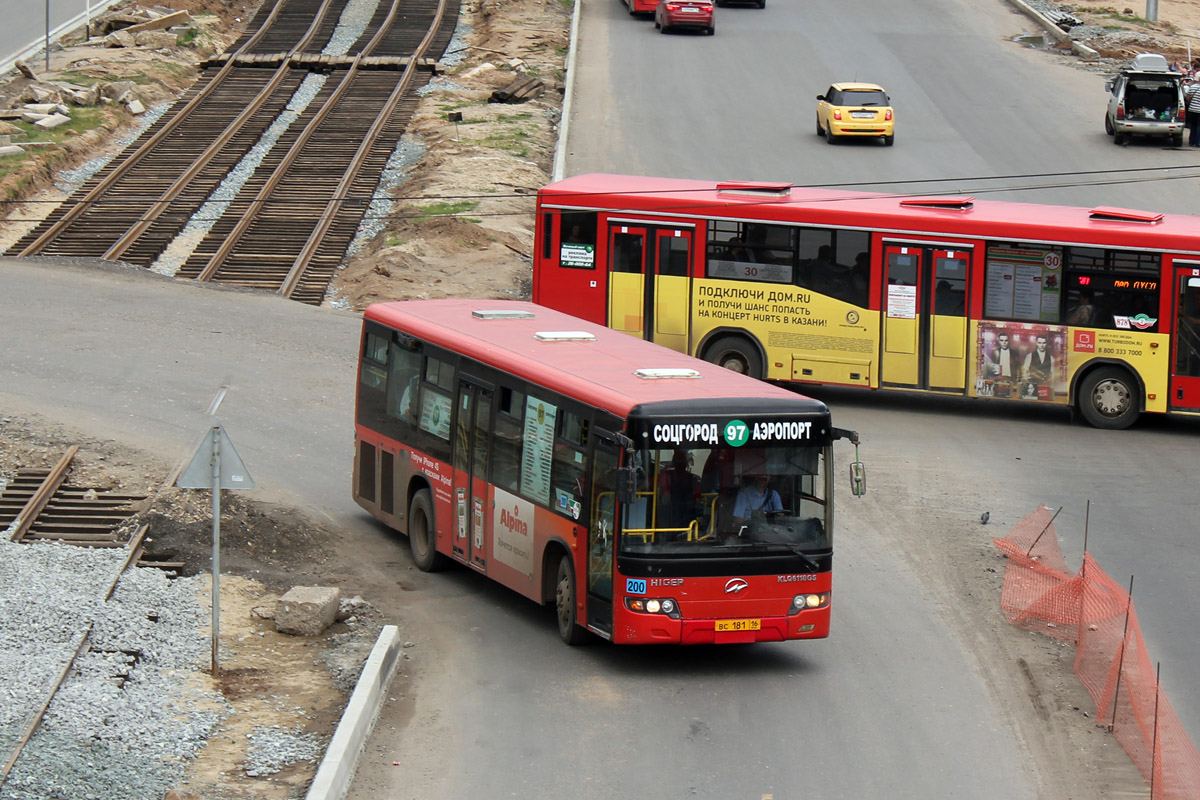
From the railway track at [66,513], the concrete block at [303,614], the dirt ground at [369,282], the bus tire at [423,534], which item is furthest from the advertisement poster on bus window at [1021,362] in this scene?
the concrete block at [303,614]

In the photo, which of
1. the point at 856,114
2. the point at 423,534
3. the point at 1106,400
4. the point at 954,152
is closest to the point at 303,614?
the point at 423,534

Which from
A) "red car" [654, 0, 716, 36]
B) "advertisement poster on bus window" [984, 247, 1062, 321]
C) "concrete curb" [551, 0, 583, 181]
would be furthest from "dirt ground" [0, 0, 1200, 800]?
"advertisement poster on bus window" [984, 247, 1062, 321]

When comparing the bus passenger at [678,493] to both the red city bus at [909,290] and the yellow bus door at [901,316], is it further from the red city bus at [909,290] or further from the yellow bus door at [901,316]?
the yellow bus door at [901,316]

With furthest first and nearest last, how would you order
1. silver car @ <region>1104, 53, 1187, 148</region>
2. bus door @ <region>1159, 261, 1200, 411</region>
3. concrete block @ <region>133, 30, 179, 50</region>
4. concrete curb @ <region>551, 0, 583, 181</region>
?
concrete block @ <region>133, 30, 179, 50</region>, silver car @ <region>1104, 53, 1187, 148</region>, concrete curb @ <region>551, 0, 583, 181</region>, bus door @ <region>1159, 261, 1200, 411</region>

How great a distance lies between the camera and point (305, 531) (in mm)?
16859

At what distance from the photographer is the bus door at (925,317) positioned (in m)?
22.9

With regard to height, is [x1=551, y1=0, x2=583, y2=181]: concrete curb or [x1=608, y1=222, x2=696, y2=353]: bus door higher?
[x1=551, y1=0, x2=583, y2=181]: concrete curb

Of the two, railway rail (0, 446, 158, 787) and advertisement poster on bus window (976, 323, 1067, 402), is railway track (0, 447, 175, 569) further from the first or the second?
advertisement poster on bus window (976, 323, 1067, 402)

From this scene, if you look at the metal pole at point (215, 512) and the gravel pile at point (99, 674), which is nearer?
the gravel pile at point (99, 674)

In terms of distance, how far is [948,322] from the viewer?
23.0m

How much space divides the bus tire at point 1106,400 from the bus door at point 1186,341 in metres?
0.61

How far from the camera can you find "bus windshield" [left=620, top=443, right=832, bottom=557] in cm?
1298

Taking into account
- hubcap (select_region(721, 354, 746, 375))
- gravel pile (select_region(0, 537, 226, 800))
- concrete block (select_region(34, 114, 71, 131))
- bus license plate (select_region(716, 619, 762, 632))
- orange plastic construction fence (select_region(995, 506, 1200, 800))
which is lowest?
orange plastic construction fence (select_region(995, 506, 1200, 800))

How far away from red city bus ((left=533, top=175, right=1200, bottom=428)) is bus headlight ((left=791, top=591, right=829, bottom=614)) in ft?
33.4
